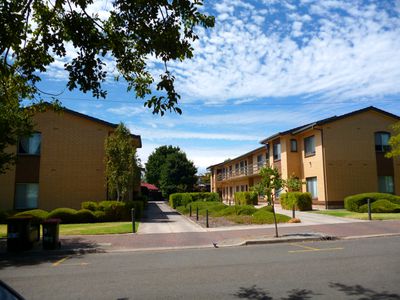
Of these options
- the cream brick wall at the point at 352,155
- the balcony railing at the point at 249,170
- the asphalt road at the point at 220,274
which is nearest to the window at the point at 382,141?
the cream brick wall at the point at 352,155

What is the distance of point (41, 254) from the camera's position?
12.6m

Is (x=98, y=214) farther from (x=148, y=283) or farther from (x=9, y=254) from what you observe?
(x=148, y=283)

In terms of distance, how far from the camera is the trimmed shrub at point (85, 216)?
72.6ft

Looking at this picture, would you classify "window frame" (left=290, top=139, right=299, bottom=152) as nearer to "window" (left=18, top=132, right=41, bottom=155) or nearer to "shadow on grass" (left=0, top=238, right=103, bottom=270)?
"window" (left=18, top=132, right=41, bottom=155)

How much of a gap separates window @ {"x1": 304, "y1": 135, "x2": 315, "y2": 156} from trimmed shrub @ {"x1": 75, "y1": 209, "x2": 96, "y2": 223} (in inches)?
748

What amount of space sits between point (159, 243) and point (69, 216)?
9.67 m

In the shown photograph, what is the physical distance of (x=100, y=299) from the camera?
664 cm

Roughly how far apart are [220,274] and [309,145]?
26.5m

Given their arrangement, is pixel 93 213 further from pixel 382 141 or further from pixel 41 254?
pixel 382 141

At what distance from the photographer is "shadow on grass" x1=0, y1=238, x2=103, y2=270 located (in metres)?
11.2

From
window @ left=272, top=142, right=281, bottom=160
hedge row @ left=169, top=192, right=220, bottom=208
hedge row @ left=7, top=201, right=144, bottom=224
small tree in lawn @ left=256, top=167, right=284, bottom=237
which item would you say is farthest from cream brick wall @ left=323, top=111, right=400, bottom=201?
hedge row @ left=7, top=201, right=144, bottom=224

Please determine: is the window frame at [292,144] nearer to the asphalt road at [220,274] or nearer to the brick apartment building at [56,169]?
the brick apartment building at [56,169]

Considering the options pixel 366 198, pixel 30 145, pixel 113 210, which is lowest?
pixel 113 210

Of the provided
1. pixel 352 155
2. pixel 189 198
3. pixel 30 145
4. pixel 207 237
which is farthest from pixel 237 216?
pixel 30 145
